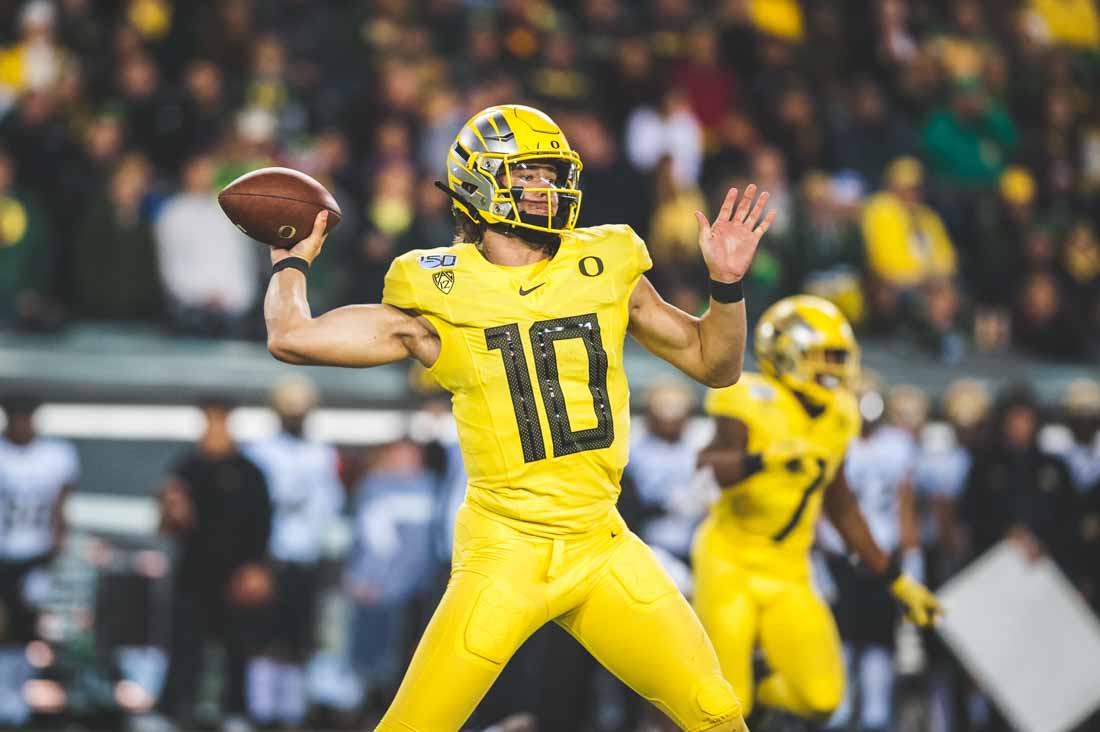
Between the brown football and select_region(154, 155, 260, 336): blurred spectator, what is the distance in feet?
15.9

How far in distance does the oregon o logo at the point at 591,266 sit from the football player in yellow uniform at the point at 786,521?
1639mm

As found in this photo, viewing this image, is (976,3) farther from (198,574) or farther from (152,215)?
(198,574)

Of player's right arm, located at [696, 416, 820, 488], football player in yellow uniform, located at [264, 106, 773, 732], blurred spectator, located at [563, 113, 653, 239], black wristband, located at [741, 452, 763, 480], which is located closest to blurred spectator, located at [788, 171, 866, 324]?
blurred spectator, located at [563, 113, 653, 239]

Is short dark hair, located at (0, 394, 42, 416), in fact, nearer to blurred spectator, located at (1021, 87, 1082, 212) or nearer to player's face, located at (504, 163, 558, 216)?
player's face, located at (504, 163, 558, 216)

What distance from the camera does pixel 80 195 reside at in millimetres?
9625

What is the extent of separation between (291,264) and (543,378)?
76 centimetres

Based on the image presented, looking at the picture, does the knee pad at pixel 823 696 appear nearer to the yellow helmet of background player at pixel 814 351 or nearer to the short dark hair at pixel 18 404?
the yellow helmet of background player at pixel 814 351

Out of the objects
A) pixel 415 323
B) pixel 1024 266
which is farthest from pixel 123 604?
pixel 1024 266

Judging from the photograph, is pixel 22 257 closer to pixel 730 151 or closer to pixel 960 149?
pixel 730 151

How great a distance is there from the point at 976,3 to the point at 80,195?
8.27m

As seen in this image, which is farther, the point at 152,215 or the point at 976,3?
the point at 976,3

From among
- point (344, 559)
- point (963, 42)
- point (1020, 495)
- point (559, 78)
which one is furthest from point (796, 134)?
point (344, 559)

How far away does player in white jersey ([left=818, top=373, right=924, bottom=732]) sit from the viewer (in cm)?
899

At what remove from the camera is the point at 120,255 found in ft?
31.3
